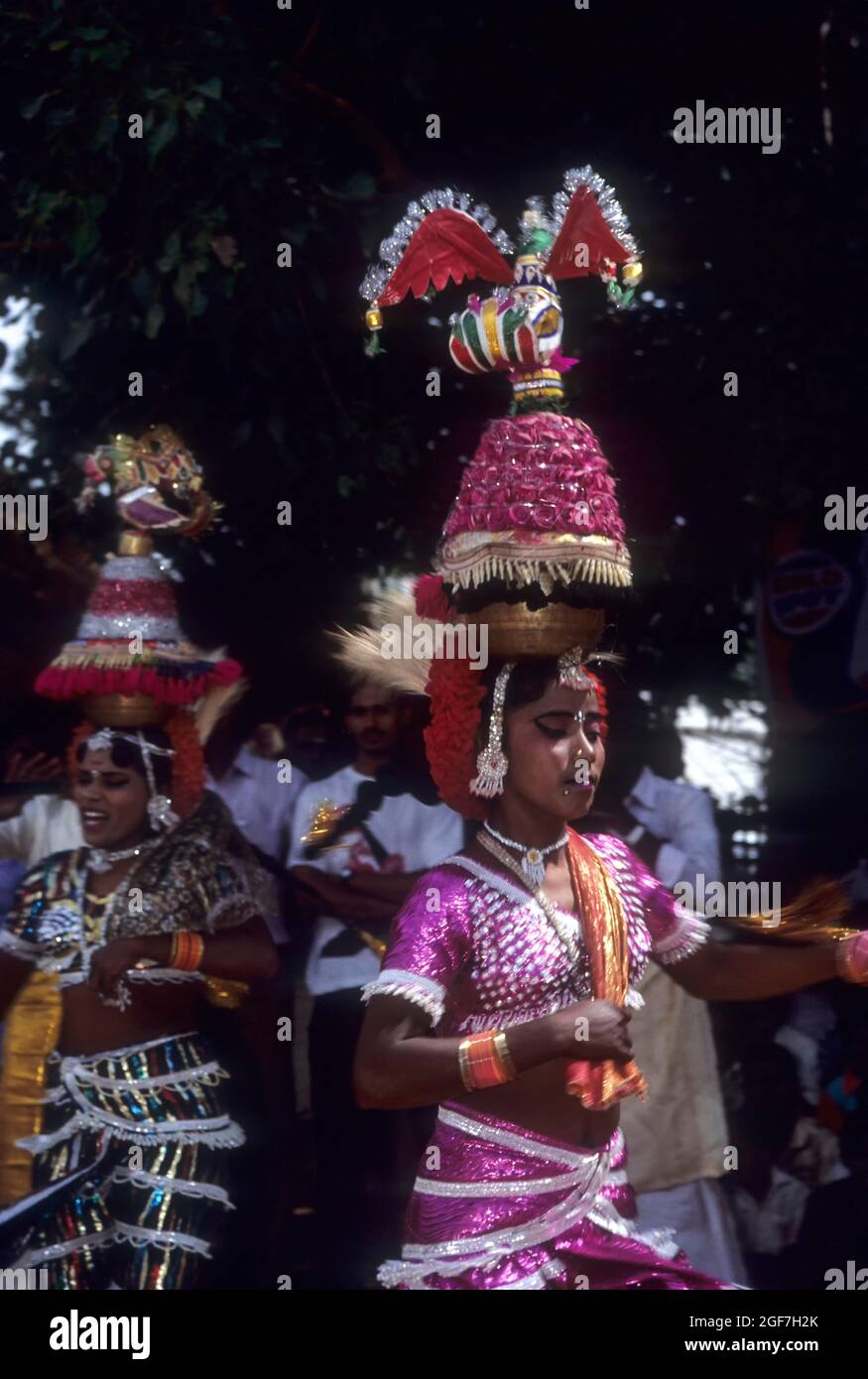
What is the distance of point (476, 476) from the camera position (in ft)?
13.7

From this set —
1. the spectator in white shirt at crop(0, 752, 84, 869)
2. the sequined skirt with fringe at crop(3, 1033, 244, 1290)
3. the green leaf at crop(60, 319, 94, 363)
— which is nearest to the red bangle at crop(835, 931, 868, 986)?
the sequined skirt with fringe at crop(3, 1033, 244, 1290)

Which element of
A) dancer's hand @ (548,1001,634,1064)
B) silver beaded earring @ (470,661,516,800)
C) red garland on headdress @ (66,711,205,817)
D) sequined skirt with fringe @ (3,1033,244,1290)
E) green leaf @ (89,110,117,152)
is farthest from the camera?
green leaf @ (89,110,117,152)

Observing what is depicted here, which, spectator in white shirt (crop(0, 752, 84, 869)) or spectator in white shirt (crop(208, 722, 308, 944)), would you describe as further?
spectator in white shirt (crop(208, 722, 308, 944))

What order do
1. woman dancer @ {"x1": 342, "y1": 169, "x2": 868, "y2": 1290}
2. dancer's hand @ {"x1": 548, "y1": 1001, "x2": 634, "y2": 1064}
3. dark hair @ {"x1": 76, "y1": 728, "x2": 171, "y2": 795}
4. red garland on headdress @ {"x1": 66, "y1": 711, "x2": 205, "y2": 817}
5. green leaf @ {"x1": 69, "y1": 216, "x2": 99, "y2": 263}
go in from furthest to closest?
1. green leaf @ {"x1": 69, "y1": 216, "x2": 99, "y2": 263}
2. red garland on headdress @ {"x1": 66, "y1": 711, "x2": 205, "y2": 817}
3. dark hair @ {"x1": 76, "y1": 728, "x2": 171, "y2": 795}
4. woman dancer @ {"x1": 342, "y1": 169, "x2": 868, "y2": 1290}
5. dancer's hand @ {"x1": 548, "y1": 1001, "x2": 634, "y2": 1064}

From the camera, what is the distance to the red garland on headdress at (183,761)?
5094mm

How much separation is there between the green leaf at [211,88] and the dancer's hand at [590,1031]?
2929 mm

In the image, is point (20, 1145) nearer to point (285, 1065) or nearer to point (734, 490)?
point (285, 1065)

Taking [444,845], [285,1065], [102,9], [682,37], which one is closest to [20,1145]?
[285,1065]

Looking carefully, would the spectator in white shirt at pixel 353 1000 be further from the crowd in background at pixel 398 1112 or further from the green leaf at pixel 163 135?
the green leaf at pixel 163 135

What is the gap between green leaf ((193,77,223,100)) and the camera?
5266mm

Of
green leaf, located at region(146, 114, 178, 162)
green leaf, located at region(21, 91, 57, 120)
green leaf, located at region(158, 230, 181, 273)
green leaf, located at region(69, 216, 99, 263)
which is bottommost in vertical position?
green leaf, located at region(158, 230, 181, 273)

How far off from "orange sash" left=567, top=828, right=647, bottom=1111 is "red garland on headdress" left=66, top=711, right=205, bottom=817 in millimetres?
1333

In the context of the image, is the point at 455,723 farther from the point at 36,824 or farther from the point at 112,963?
the point at 36,824

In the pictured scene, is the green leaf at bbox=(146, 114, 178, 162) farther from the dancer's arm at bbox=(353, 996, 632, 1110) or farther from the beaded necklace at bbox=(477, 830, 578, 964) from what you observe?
the dancer's arm at bbox=(353, 996, 632, 1110)
